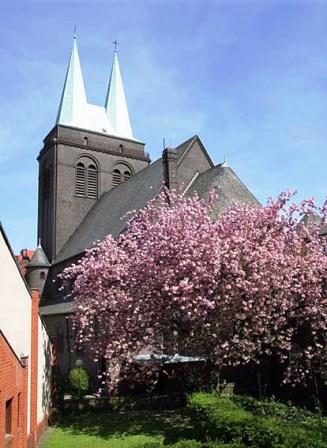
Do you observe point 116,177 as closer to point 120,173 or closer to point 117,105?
point 120,173

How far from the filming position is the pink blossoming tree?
52.5 ft

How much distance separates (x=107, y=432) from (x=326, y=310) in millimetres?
8773

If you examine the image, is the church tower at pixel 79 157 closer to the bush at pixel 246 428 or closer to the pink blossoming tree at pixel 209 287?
the pink blossoming tree at pixel 209 287

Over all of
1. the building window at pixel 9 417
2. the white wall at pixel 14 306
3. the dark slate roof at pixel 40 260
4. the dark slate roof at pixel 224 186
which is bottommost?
the building window at pixel 9 417

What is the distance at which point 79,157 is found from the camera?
156 feet

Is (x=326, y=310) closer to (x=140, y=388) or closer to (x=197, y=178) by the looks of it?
(x=140, y=388)

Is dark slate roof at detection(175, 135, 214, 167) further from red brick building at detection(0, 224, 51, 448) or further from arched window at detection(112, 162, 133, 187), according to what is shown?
red brick building at detection(0, 224, 51, 448)

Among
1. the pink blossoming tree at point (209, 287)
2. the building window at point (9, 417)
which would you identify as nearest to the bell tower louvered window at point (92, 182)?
the pink blossoming tree at point (209, 287)

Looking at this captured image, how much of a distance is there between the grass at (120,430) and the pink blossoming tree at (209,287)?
1890 mm

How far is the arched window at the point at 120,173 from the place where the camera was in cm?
4878

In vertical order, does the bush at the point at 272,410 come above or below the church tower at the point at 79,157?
below

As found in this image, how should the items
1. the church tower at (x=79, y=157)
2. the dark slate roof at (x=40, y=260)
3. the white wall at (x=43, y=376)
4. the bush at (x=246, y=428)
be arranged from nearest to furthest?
the bush at (x=246, y=428), the white wall at (x=43, y=376), the dark slate roof at (x=40, y=260), the church tower at (x=79, y=157)

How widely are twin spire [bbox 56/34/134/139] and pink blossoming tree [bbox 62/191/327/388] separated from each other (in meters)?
32.7

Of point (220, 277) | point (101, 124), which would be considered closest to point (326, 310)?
point (220, 277)
